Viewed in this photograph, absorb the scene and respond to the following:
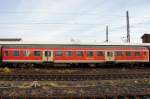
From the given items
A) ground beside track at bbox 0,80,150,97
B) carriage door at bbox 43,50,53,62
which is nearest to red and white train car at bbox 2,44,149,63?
carriage door at bbox 43,50,53,62

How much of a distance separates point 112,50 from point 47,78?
1419 centimetres

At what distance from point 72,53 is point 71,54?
0.63 ft

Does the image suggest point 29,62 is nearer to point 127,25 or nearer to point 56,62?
point 56,62

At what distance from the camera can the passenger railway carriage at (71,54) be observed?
30.1 m

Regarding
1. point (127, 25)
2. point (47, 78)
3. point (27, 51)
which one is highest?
point (127, 25)

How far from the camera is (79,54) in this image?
31.0 meters

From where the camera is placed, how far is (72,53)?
1215 inches

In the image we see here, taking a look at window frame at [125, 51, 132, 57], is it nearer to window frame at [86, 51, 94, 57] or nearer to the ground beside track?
window frame at [86, 51, 94, 57]

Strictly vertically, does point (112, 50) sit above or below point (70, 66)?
above

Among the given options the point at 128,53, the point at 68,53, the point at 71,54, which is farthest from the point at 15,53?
the point at 128,53

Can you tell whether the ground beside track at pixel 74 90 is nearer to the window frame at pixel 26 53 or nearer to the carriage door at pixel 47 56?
the carriage door at pixel 47 56

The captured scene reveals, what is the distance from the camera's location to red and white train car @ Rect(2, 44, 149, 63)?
98.7 ft

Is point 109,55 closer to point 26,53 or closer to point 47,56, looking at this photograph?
point 47,56

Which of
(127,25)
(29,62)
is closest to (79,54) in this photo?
(29,62)
